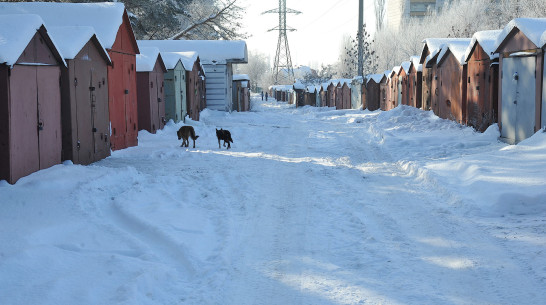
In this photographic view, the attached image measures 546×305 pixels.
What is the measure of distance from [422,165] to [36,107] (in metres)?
7.90

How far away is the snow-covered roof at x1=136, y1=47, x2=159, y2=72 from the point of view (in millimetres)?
19462

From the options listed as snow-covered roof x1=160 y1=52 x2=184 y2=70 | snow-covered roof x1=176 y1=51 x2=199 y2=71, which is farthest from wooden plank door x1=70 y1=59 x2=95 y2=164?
snow-covered roof x1=176 y1=51 x2=199 y2=71

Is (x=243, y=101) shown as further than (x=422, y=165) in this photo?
Yes

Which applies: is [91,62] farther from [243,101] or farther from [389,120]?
[243,101]

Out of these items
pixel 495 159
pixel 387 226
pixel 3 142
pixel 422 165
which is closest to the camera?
pixel 387 226

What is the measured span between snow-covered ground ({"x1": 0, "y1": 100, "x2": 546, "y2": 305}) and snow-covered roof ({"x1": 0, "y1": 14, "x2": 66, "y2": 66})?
2.01 m

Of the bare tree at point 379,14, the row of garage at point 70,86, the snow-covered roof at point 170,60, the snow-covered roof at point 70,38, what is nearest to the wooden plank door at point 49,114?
the row of garage at point 70,86

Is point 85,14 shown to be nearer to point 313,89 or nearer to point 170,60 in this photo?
point 170,60

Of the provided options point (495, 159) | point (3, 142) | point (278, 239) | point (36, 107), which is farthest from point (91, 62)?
point (495, 159)

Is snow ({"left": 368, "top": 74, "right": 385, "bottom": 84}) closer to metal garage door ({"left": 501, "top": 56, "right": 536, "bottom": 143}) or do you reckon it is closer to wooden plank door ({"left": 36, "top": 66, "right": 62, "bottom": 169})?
metal garage door ({"left": 501, "top": 56, "right": 536, "bottom": 143})

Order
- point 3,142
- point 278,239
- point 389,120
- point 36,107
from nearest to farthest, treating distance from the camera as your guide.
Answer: point 278,239, point 3,142, point 36,107, point 389,120

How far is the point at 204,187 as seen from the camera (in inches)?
420

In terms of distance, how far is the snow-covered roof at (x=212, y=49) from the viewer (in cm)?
3706

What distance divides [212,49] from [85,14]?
20.9 metres
